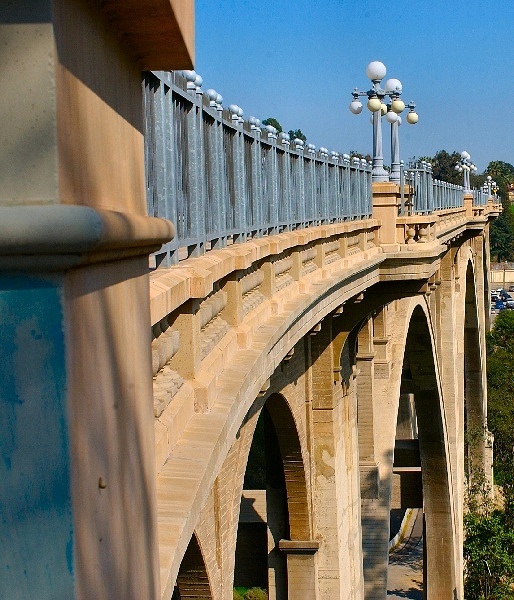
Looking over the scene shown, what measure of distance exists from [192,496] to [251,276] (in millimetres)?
3317

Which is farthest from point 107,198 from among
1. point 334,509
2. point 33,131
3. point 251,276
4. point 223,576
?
point 334,509

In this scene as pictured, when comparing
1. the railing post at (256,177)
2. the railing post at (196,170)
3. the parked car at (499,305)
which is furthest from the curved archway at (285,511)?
the parked car at (499,305)

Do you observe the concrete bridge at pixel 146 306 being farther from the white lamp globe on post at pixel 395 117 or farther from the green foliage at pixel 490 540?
the green foliage at pixel 490 540

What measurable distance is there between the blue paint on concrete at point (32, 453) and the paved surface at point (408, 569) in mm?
34602

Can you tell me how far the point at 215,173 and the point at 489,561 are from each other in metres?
26.8

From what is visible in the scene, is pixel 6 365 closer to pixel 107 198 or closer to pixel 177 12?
pixel 107 198

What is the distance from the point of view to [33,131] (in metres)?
1.83

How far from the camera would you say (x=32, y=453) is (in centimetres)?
188

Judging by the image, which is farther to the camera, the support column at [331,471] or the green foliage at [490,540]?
the green foliage at [490,540]

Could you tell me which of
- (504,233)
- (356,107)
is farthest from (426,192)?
(504,233)

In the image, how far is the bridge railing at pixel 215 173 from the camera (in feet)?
14.8

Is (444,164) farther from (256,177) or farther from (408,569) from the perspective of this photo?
(256,177)

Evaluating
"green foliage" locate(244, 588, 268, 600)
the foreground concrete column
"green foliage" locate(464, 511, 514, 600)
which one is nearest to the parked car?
"green foliage" locate(464, 511, 514, 600)

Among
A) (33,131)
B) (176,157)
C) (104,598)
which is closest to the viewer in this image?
(33,131)
